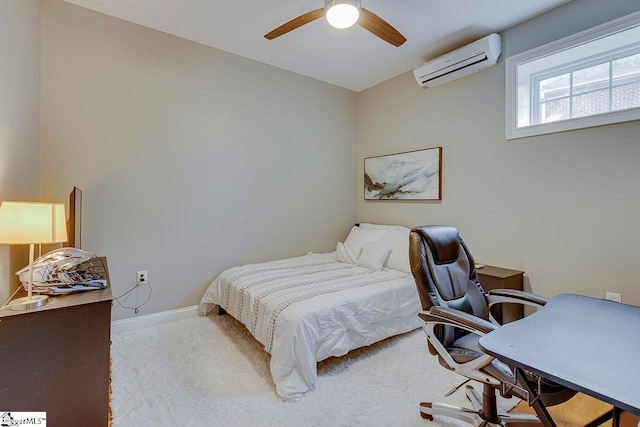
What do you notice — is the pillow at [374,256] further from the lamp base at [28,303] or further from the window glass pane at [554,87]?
the lamp base at [28,303]

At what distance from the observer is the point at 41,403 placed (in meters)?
1.28

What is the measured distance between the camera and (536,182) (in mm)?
2520

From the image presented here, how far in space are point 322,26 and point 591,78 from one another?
222cm

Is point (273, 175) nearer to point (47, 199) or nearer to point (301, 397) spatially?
point (47, 199)

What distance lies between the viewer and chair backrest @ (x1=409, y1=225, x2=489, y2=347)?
158 cm

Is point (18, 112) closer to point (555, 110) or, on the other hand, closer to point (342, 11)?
point (342, 11)

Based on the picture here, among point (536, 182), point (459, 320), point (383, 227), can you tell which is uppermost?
point (536, 182)

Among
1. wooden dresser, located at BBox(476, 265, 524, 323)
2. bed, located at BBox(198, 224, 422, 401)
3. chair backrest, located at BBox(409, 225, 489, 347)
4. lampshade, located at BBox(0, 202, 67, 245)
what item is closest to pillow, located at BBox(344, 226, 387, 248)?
bed, located at BBox(198, 224, 422, 401)

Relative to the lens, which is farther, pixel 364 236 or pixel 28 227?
pixel 364 236

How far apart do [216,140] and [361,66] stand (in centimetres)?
185

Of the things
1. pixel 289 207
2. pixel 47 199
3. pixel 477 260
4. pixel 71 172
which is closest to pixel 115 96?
pixel 71 172

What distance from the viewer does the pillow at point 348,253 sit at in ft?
10.7

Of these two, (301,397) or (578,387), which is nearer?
(578,387)

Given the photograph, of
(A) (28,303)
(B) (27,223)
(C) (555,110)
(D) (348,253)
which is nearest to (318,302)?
(D) (348,253)
